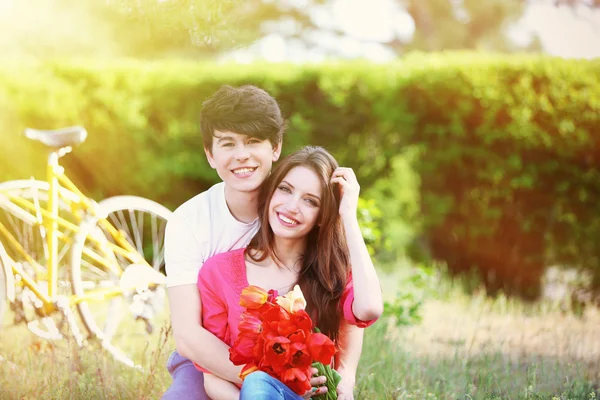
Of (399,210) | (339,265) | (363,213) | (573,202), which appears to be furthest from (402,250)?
(339,265)

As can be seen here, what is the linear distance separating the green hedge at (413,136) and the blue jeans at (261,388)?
3761mm

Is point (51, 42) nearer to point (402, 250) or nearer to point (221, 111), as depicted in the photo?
point (402, 250)

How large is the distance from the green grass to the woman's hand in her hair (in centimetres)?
103

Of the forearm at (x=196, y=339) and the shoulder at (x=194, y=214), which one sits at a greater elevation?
the shoulder at (x=194, y=214)

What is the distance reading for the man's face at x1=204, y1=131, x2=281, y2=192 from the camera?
9.16ft

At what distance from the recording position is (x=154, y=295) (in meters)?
4.12

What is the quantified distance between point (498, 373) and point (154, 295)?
188cm

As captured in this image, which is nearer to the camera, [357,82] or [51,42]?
A: [357,82]

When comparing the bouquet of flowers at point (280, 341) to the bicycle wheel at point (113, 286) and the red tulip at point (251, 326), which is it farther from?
the bicycle wheel at point (113, 286)

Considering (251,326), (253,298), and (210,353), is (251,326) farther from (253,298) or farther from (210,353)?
(210,353)

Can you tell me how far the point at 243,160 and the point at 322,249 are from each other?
0.45 metres

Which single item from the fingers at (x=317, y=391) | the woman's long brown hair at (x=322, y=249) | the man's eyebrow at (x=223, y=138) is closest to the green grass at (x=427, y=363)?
the woman's long brown hair at (x=322, y=249)

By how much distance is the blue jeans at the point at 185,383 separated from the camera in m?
2.74

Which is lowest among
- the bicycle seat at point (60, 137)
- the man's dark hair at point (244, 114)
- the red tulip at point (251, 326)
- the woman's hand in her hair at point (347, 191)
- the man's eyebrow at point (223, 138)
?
the red tulip at point (251, 326)
